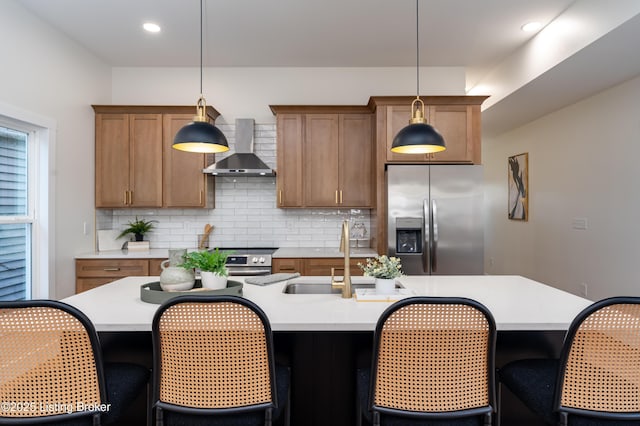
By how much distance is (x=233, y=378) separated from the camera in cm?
124

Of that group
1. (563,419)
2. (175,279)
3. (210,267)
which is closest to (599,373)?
(563,419)

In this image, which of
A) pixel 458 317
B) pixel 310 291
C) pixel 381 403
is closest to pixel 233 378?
pixel 381 403

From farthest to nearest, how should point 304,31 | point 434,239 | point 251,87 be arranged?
point 251,87 → point 434,239 → point 304,31

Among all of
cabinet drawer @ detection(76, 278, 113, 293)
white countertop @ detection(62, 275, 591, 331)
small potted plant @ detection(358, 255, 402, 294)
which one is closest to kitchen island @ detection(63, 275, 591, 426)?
white countertop @ detection(62, 275, 591, 331)

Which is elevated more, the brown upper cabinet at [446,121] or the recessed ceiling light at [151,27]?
the recessed ceiling light at [151,27]

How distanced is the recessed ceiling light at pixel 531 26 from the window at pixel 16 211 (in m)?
4.34

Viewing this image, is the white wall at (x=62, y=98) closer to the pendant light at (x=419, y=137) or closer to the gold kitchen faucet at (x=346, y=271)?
the gold kitchen faucet at (x=346, y=271)

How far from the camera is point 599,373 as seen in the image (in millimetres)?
1231

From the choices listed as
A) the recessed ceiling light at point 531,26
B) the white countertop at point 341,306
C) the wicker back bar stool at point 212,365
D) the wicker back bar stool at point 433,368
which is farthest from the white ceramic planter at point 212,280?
the recessed ceiling light at point 531,26

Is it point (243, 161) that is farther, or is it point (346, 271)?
point (243, 161)

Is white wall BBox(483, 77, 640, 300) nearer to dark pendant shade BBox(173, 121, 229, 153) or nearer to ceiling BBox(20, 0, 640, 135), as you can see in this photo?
ceiling BBox(20, 0, 640, 135)

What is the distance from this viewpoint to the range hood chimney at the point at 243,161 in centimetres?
363

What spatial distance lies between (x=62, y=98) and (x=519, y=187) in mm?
5813

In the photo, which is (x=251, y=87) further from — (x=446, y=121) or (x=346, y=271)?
(x=346, y=271)
